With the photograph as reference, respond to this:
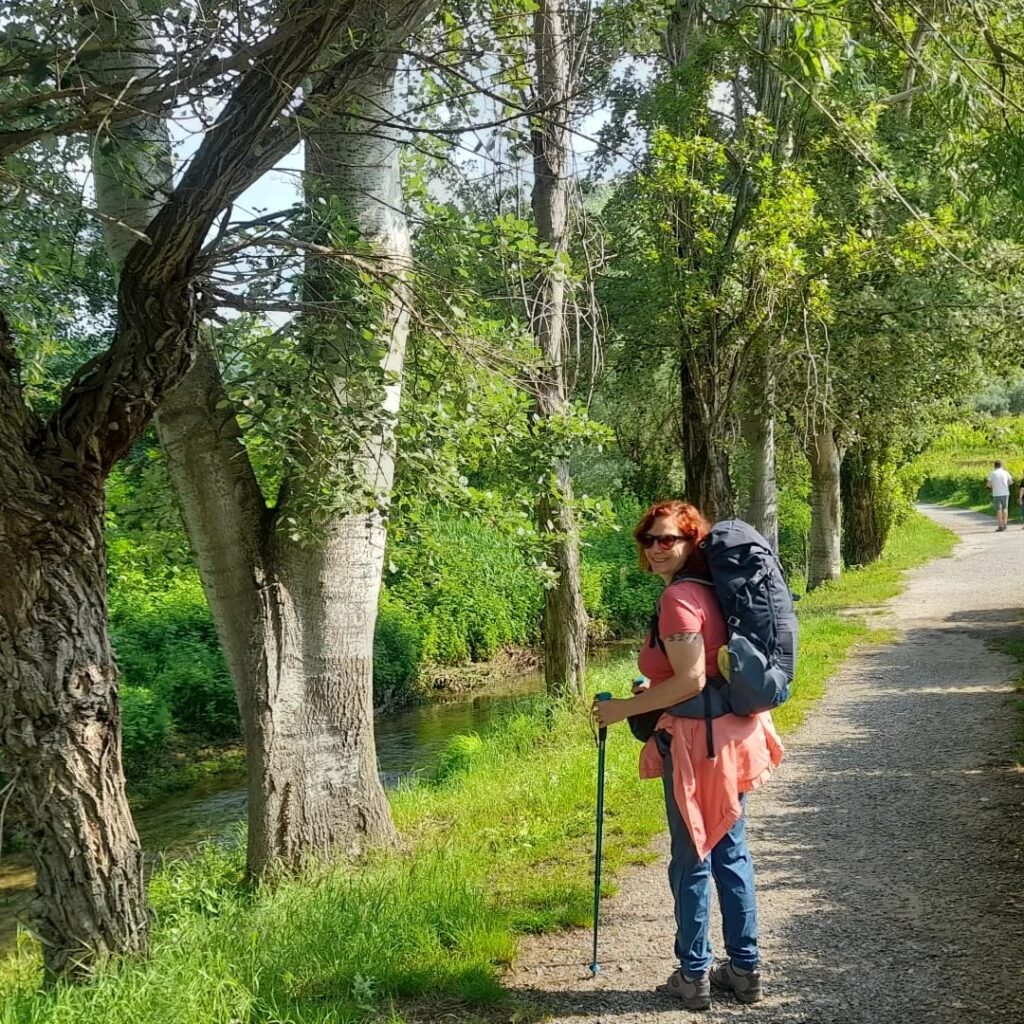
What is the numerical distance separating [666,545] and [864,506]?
18.9 meters

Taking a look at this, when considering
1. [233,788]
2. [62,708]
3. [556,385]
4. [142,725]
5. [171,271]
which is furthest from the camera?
[142,725]

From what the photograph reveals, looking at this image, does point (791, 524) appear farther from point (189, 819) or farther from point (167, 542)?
point (167, 542)

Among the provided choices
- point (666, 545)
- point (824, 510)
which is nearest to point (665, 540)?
point (666, 545)

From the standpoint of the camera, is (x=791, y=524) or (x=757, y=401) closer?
(x=757, y=401)

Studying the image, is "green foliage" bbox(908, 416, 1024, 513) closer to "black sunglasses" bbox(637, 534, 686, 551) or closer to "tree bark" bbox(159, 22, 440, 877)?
"tree bark" bbox(159, 22, 440, 877)

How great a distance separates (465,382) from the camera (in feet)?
20.1

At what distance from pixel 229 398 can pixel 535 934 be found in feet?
10.4

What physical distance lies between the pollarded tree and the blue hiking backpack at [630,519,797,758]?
7.46 feet

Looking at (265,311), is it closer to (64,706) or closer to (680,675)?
(64,706)

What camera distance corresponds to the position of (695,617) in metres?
3.55

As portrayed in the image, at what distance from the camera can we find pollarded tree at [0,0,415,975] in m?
3.56

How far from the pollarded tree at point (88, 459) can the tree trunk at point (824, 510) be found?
14973 millimetres

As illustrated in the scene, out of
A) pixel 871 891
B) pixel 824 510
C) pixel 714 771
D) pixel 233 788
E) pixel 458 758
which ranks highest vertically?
pixel 824 510

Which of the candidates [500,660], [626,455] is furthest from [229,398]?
[626,455]
